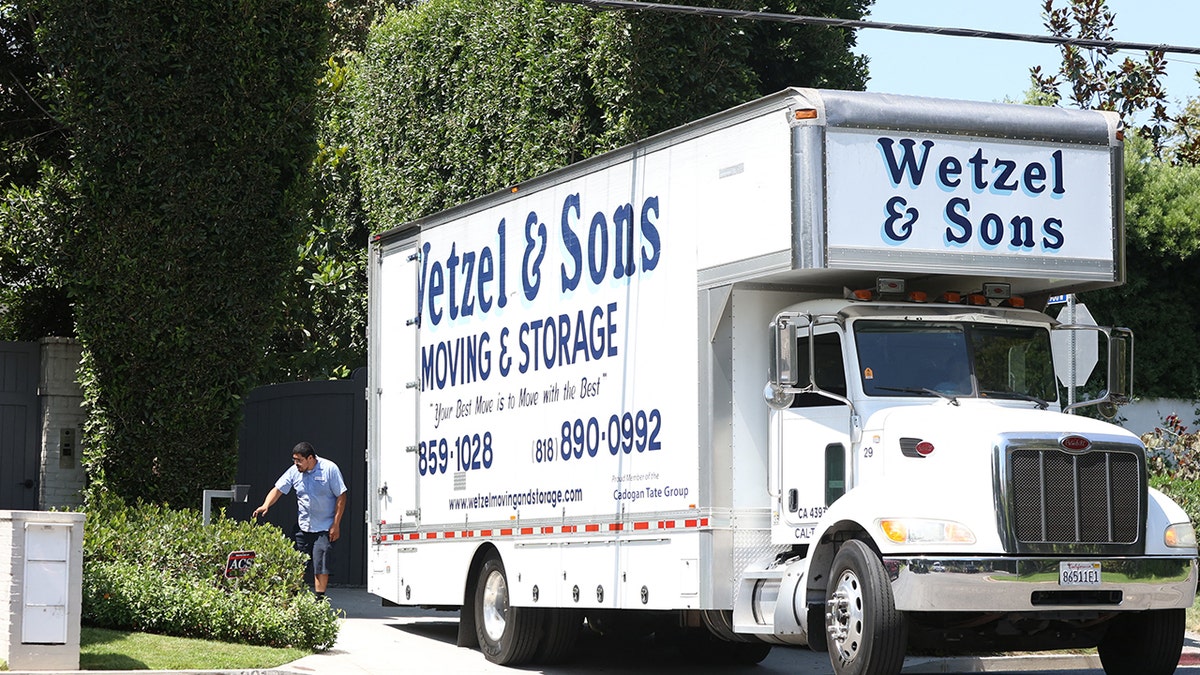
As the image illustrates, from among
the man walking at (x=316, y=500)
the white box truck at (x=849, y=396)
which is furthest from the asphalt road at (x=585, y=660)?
the white box truck at (x=849, y=396)

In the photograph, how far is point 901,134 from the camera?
10.6 metres

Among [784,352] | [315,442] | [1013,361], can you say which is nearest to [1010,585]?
[1013,361]

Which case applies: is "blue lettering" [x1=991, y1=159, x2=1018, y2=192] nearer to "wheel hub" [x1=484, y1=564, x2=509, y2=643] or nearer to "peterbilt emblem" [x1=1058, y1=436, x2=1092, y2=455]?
"peterbilt emblem" [x1=1058, y1=436, x2=1092, y2=455]

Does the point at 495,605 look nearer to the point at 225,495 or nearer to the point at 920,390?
the point at 225,495

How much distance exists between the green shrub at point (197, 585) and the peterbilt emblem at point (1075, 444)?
6.32 meters

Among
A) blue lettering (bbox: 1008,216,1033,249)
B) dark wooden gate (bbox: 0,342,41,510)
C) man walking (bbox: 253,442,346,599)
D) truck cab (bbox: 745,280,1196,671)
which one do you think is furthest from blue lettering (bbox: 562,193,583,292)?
dark wooden gate (bbox: 0,342,41,510)

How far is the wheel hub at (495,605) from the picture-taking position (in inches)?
541

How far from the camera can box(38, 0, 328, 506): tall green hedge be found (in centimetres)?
1672

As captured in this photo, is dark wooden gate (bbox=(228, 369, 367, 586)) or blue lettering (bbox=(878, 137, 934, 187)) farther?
dark wooden gate (bbox=(228, 369, 367, 586))

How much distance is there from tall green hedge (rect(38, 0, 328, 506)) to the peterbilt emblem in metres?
9.51

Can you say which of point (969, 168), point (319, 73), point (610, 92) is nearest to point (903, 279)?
point (969, 168)

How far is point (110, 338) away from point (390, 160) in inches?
382

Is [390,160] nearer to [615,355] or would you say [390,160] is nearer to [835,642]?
[615,355]

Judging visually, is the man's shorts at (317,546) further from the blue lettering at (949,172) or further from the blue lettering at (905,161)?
the blue lettering at (949,172)
